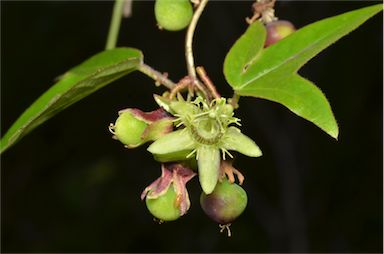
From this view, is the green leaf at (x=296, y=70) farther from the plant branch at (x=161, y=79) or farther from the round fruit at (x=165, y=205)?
the round fruit at (x=165, y=205)

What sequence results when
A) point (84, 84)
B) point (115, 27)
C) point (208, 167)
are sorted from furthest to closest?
point (115, 27) < point (84, 84) < point (208, 167)

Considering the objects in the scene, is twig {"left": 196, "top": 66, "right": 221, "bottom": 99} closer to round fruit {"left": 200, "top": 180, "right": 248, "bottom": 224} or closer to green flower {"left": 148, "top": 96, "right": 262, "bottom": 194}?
green flower {"left": 148, "top": 96, "right": 262, "bottom": 194}

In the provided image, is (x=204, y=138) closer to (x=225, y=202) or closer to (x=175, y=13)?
(x=225, y=202)

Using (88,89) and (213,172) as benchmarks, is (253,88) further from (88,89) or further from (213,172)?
(88,89)

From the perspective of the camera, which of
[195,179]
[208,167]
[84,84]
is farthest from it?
[195,179]

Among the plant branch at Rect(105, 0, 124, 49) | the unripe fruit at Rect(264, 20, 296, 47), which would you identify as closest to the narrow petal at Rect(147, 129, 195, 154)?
the unripe fruit at Rect(264, 20, 296, 47)

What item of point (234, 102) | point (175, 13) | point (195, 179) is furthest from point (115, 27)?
point (195, 179)

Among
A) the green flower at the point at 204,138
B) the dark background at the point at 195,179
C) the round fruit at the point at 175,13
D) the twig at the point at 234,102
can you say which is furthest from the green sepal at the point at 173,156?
the dark background at the point at 195,179
